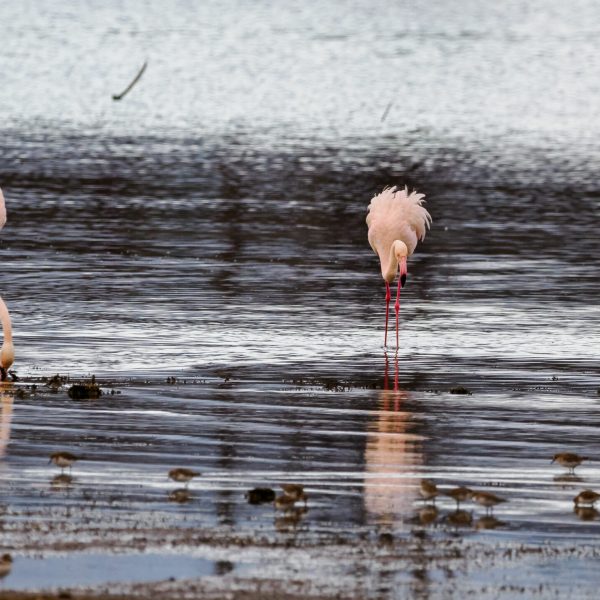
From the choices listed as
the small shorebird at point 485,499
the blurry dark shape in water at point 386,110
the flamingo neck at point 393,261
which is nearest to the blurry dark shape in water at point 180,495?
the small shorebird at point 485,499

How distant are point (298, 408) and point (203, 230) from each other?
13549mm

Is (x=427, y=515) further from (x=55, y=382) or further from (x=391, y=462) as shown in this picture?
(x=55, y=382)

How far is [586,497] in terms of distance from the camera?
1164cm

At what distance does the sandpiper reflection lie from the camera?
11.6 metres

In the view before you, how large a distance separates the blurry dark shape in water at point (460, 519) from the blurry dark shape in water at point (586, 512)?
0.77 m

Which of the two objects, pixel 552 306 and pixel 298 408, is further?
pixel 552 306

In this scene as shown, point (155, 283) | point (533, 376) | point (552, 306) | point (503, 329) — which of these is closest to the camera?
point (533, 376)

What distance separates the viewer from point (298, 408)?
15.2 metres

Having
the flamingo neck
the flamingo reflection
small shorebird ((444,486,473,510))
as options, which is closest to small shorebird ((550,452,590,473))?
small shorebird ((444,486,473,510))

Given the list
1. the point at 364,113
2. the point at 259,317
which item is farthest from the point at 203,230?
the point at 364,113

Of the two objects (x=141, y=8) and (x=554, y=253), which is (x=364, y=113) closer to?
(x=554, y=253)

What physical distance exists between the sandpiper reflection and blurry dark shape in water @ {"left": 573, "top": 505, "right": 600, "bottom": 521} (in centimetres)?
110

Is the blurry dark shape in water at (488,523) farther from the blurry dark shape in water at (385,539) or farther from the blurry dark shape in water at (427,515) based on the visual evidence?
the blurry dark shape in water at (385,539)

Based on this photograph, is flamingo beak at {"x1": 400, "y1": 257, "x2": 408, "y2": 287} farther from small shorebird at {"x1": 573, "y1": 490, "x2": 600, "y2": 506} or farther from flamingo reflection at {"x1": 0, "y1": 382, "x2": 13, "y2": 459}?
small shorebird at {"x1": 573, "y1": 490, "x2": 600, "y2": 506}
